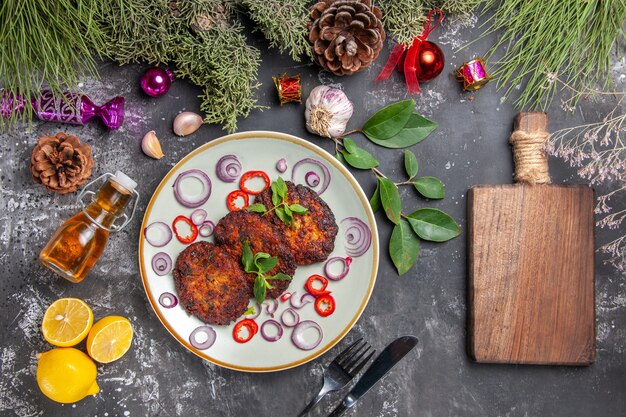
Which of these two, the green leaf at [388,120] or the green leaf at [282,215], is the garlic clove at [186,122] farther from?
the green leaf at [388,120]

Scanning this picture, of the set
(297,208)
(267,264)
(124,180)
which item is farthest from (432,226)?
(124,180)

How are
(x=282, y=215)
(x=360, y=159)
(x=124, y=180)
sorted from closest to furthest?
1. (x=124, y=180)
2. (x=282, y=215)
3. (x=360, y=159)

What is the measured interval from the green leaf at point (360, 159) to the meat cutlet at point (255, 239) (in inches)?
14.1

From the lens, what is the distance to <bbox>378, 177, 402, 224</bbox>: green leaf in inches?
78.6

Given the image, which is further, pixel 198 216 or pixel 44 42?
pixel 198 216

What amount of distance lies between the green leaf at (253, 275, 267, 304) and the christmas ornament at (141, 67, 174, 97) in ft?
Result: 2.39

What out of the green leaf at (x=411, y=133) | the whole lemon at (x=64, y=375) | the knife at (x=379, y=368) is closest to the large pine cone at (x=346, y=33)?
the green leaf at (x=411, y=133)

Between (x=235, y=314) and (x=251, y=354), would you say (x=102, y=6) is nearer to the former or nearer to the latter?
(x=235, y=314)

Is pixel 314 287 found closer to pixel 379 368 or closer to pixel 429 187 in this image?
pixel 379 368

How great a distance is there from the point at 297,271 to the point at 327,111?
0.56 meters

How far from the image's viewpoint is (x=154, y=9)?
1872 millimetres

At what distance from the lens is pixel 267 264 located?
6.16ft

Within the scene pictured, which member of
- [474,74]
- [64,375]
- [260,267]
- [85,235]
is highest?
[474,74]

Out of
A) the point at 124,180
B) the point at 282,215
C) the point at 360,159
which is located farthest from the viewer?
the point at 360,159
